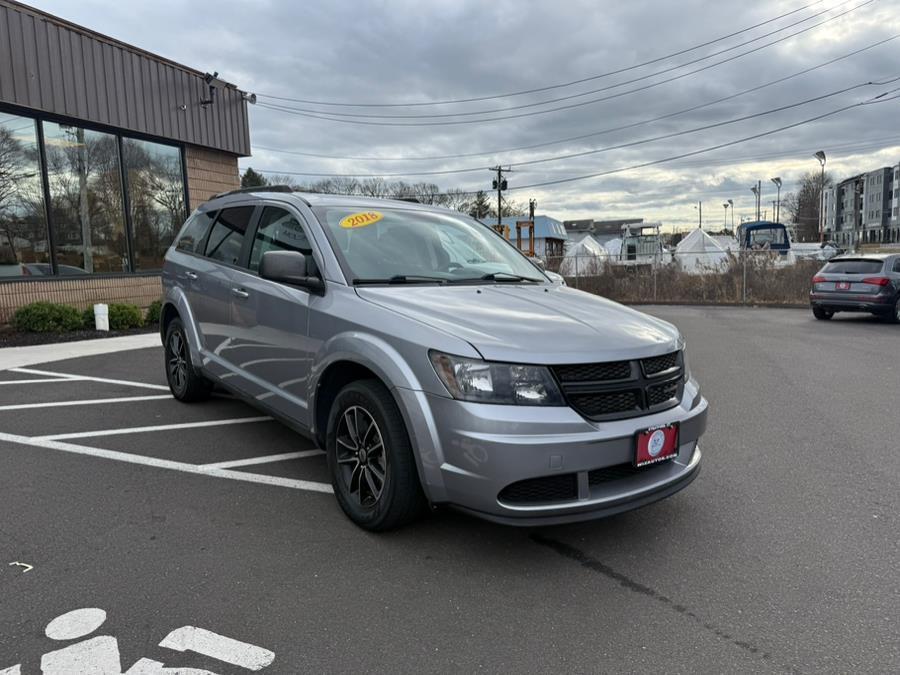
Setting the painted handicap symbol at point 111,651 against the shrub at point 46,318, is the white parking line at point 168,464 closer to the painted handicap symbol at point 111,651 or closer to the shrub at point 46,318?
the painted handicap symbol at point 111,651

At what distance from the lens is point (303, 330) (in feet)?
12.2

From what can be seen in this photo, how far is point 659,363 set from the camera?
122 inches

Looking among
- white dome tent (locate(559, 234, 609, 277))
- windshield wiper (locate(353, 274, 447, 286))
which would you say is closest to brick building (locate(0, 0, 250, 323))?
windshield wiper (locate(353, 274, 447, 286))

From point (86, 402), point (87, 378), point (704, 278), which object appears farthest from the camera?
point (704, 278)

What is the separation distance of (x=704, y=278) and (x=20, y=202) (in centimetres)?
1989

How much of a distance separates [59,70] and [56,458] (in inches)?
374

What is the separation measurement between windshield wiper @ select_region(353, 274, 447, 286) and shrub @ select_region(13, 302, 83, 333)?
30.4 feet

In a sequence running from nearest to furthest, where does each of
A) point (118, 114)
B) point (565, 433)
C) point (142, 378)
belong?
point (565, 433) < point (142, 378) < point (118, 114)

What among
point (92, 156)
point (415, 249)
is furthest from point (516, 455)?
point (92, 156)

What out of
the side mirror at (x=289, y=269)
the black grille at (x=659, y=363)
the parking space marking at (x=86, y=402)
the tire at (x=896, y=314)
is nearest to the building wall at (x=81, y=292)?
the parking space marking at (x=86, y=402)

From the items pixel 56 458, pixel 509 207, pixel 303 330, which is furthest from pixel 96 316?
pixel 509 207

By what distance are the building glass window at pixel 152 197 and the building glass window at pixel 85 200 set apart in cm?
32

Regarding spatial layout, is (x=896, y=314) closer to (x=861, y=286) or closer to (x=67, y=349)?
(x=861, y=286)

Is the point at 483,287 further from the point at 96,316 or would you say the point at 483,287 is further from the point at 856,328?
the point at 856,328
